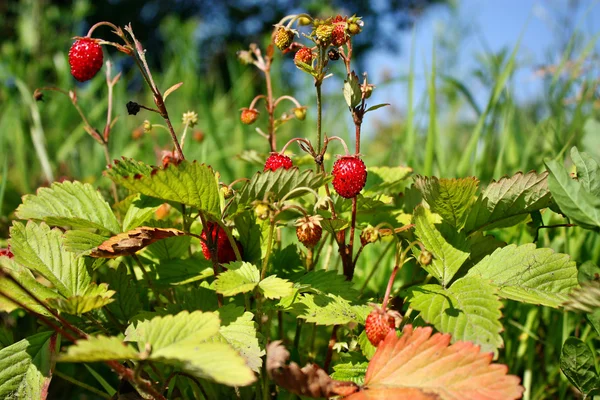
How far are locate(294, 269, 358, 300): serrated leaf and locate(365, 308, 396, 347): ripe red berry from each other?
11cm

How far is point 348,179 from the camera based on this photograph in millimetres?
675

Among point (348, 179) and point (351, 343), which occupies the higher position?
point (348, 179)

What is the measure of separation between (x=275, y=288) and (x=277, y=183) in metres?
0.13

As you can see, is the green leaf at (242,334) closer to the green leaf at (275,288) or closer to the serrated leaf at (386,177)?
the green leaf at (275,288)

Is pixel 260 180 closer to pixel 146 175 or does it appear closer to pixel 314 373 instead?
pixel 146 175

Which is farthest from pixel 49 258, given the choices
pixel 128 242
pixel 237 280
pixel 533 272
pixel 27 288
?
pixel 533 272

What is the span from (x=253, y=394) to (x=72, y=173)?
1697mm

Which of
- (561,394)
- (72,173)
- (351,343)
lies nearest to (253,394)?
(351,343)

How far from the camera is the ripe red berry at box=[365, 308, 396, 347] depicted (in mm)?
584

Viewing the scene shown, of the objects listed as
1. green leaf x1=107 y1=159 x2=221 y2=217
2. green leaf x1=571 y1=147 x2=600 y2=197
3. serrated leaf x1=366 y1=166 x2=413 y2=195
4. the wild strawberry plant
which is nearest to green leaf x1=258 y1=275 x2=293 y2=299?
the wild strawberry plant

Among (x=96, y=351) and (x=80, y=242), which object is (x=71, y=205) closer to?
(x=80, y=242)

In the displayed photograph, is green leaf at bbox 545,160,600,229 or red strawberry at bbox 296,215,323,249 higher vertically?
green leaf at bbox 545,160,600,229

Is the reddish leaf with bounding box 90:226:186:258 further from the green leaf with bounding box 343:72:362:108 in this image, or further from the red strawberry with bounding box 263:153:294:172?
the green leaf with bounding box 343:72:362:108

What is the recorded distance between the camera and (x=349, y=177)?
67 cm
